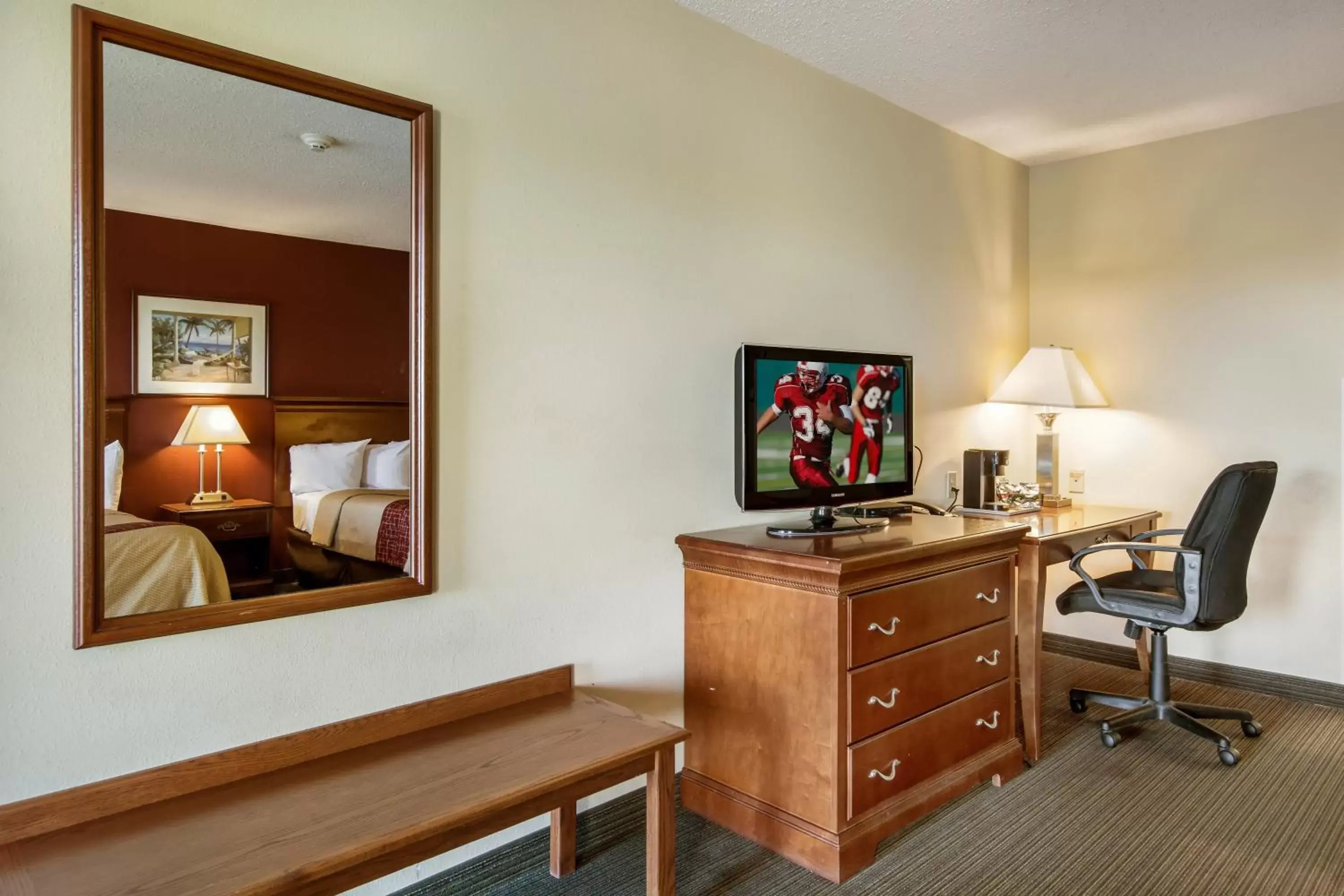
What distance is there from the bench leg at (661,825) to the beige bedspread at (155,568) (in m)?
0.97

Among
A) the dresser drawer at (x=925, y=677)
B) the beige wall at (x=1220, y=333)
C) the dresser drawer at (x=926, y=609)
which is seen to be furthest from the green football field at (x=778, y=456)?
the beige wall at (x=1220, y=333)

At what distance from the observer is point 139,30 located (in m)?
1.49

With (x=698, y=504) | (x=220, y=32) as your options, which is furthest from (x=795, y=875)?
(x=220, y=32)

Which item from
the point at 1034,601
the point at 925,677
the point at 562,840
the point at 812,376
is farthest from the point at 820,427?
the point at 562,840

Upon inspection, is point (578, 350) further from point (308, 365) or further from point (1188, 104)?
point (1188, 104)

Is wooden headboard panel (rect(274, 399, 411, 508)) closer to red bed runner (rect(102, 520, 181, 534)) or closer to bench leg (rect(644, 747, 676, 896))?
red bed runner (rect(102, 520, 181, 534))

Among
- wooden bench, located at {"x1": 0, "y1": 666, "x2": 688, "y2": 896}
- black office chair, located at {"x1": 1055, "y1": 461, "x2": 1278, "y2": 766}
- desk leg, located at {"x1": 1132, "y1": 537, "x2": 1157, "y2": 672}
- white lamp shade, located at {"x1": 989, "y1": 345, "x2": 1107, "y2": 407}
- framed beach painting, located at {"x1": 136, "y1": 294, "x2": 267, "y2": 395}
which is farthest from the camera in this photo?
white lamp shade, located at {"x1": 989, "y1": 345, "x2": 1107, "y2": 407}

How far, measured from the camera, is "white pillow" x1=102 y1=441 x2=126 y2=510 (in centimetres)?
149

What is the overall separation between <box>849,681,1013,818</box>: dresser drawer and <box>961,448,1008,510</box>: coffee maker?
0.85 m

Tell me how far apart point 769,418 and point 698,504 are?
34cm

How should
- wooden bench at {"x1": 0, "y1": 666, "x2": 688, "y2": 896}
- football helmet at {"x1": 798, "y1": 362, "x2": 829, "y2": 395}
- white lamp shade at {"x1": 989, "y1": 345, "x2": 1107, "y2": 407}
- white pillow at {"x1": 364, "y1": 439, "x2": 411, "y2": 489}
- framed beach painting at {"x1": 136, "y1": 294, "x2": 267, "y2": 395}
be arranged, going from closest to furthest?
1. wooden bench at {"x1": 0, "y1": 666, "x2": 688, "y2": 896}
2. framed beach painting at {"x1": 136, "y1": 294, "x2": 267, "y2": 395}
3. white pillow at {"x1": 364, "y1": 439, "x2": 411, "y2": 489}
4. football helmet at {"x1": 798, "y1": 362, "x2": 829, "y2": 395}
5. white lamp shade at {"x1": 989, "y1": 345, "x2": 1107, "y2": 407}

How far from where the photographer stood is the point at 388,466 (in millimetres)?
1865

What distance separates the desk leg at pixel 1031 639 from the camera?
270cm

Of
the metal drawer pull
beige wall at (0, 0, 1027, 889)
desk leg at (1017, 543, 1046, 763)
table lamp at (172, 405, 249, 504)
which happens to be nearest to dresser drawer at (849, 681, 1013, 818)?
desk leg at (1017, 543, 1046, 763)
